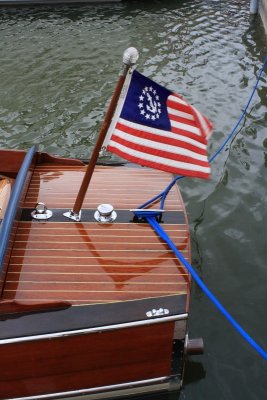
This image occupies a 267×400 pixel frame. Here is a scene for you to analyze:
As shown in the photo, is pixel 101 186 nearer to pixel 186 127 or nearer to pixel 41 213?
pixel 41 213

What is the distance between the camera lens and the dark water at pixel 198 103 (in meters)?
5.18

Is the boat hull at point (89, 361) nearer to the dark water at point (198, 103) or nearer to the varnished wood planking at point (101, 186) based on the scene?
the dark water at point (198, 103)

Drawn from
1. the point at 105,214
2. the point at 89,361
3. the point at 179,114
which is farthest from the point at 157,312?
the point at 179,114

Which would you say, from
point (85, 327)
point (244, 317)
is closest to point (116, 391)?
point (85, 327)

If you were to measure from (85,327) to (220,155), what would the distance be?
548 centimetres

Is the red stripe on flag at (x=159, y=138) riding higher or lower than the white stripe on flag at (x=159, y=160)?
higher

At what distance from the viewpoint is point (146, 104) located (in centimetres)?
392

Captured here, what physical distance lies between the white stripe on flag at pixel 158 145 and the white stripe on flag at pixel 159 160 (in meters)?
0.08

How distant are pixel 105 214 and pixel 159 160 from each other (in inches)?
36.8

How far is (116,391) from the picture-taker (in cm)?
408

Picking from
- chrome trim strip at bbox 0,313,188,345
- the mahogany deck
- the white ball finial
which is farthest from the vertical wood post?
chrome trim strip at bbox 0,313,188,345

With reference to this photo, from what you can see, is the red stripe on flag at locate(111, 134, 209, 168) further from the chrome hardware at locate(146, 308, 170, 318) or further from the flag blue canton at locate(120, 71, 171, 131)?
the chrome hardware at locate(146, 308, 170, 318)

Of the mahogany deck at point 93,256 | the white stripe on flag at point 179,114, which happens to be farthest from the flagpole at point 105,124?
the white stripe on flag at point 179,114

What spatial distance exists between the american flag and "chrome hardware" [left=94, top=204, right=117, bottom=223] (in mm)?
844
